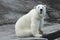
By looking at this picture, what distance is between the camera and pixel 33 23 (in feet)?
19.0

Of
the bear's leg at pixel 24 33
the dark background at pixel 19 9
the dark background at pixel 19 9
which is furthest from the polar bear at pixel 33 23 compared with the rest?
the dark background at pixel 19 9

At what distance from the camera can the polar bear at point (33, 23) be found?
225 inches

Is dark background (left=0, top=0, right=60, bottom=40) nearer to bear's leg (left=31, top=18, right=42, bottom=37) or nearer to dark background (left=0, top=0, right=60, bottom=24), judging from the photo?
dark background (left=0, top=0, right=60, bottom=24)

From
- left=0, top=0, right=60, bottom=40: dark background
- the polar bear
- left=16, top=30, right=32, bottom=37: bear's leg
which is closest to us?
the polar bear

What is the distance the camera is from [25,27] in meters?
6.12

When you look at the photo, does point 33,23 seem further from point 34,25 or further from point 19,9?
point 19,9

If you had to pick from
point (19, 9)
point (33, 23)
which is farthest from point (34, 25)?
point (19, 9)

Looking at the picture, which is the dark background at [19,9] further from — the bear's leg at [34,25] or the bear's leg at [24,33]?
the bear's leg at [34,25]

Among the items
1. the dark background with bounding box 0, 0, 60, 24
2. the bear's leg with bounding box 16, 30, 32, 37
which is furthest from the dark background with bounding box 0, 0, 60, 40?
the bear's leg with bounding box 16, 30, 32, 37

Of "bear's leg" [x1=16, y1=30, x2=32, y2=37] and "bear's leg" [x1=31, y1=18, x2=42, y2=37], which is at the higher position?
"bear's leg" [x1=31, y1=18, x2=42, y2=37]

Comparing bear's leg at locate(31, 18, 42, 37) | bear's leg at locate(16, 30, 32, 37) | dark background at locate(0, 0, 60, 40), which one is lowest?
bear's leg at locate(16, 30, 32, 37)

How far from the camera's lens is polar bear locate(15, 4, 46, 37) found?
18.8ft

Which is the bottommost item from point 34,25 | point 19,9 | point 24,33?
point 24,33

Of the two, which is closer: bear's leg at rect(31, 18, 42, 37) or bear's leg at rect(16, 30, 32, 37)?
bear's leg at rect(31, 18, 42, 37)
